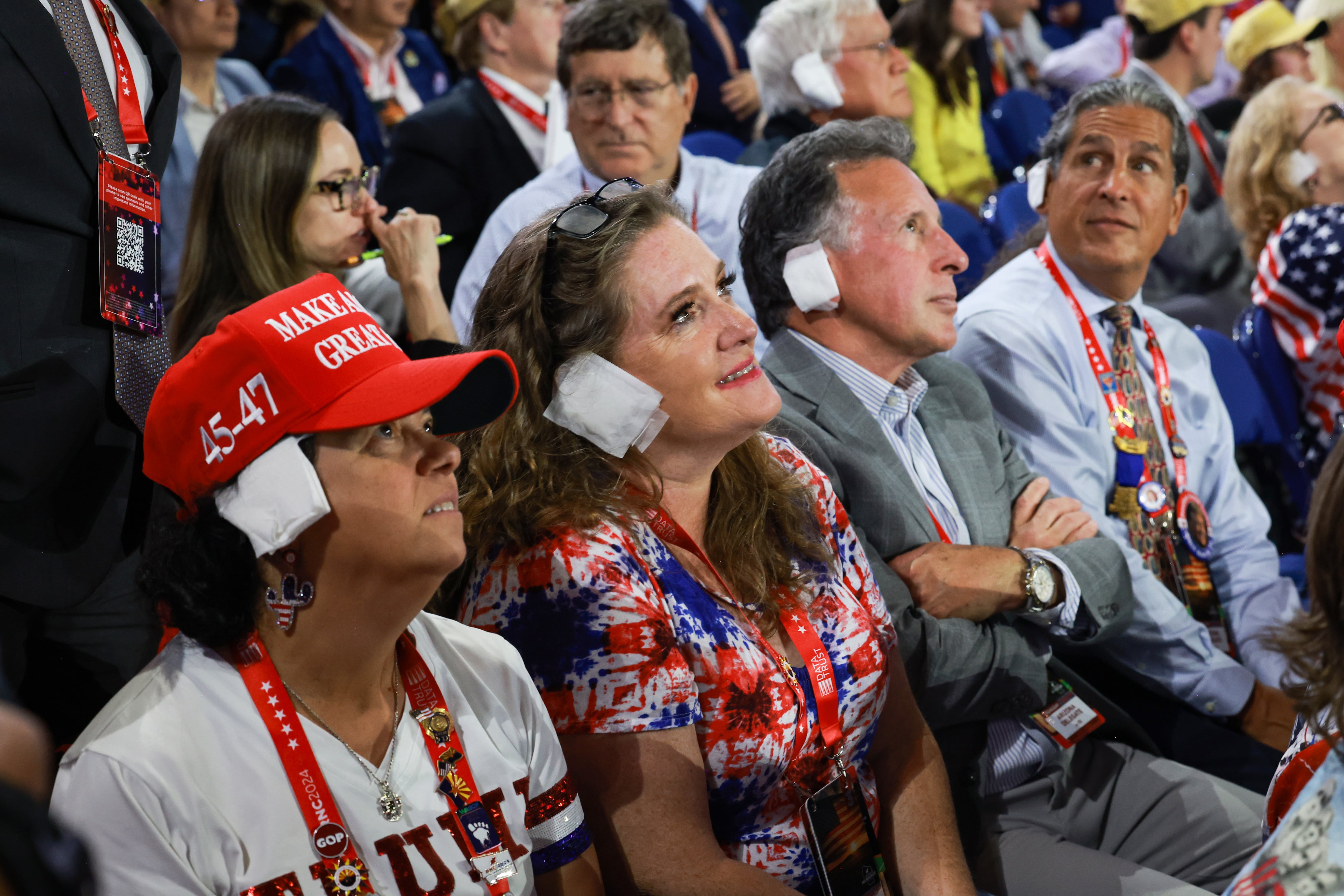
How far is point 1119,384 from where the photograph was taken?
121 inches

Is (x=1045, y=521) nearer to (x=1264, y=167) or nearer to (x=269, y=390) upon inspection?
(x=269, y=390)

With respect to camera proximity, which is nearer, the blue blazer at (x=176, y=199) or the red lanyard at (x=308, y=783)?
the red lanyard at (x=308, y=783)

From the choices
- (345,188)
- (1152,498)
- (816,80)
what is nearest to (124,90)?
(345,188)

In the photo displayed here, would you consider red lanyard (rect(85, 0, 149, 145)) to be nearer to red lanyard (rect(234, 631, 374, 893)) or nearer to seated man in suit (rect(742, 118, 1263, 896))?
red lanyard (rect(234, 631, 374, 893))

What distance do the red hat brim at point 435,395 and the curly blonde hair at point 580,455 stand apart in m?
0.27

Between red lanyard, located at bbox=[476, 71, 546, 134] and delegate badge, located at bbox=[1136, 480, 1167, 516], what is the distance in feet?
8.03

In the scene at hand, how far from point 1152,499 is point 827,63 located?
7.41 feet

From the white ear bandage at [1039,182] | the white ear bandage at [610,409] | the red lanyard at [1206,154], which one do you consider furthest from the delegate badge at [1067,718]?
the red lanyard at [1206,154]

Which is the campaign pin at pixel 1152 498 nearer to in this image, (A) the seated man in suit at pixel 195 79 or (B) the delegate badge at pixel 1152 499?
(B) the delegate badge at pixel 1152 499

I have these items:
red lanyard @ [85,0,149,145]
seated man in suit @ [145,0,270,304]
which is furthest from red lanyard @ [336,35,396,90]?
red lanyard @ [85,0,149,145]

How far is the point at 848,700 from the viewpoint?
1.97m

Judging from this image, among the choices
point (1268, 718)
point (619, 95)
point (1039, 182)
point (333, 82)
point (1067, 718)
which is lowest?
point (1268, 718)

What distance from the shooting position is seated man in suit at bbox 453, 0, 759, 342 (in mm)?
3715

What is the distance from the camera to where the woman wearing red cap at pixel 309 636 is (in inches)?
53.6
